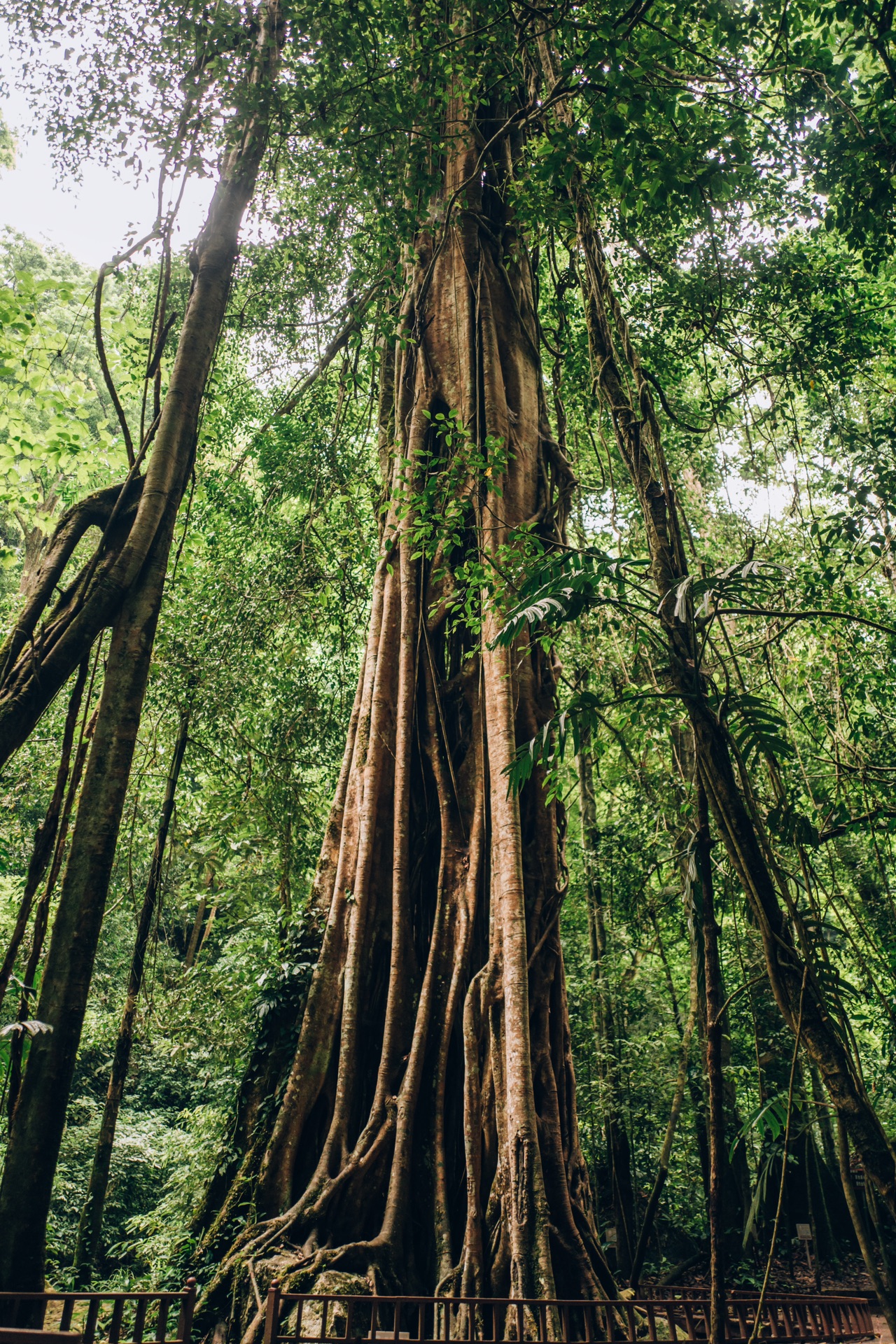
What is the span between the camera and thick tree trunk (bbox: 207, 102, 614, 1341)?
3.64 m

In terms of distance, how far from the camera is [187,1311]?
2.50m

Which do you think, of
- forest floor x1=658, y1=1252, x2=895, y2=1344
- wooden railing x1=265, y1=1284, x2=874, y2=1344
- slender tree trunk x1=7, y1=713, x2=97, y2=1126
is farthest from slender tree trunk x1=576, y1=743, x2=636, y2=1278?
slender tree trunk x1=7, y1=713, x2=97, y2=1126

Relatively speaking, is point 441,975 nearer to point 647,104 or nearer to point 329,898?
point 329,898

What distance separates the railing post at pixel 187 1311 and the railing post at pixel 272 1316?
0.24 meters

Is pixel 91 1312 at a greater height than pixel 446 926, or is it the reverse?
pixel 446 926

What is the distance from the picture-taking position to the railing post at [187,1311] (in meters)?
2.45

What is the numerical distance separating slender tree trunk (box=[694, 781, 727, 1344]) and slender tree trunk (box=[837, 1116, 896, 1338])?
24 cm

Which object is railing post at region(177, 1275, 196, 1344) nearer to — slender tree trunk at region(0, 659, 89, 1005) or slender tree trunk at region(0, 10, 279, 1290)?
slender tree trunk at region(0, 10, 279, 1290)

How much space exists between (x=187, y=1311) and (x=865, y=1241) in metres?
2.10

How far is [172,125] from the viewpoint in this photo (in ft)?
12.2

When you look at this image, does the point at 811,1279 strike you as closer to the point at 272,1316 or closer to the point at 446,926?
the point at 446,926

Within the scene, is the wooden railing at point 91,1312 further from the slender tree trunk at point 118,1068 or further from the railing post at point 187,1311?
the slender tree trunk at point 118,1068

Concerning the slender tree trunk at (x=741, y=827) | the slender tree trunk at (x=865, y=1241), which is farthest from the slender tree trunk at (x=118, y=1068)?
the slender tree trunk at (x=865, y=1241)

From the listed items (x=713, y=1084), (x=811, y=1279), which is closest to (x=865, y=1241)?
(x=713, y=1084)
